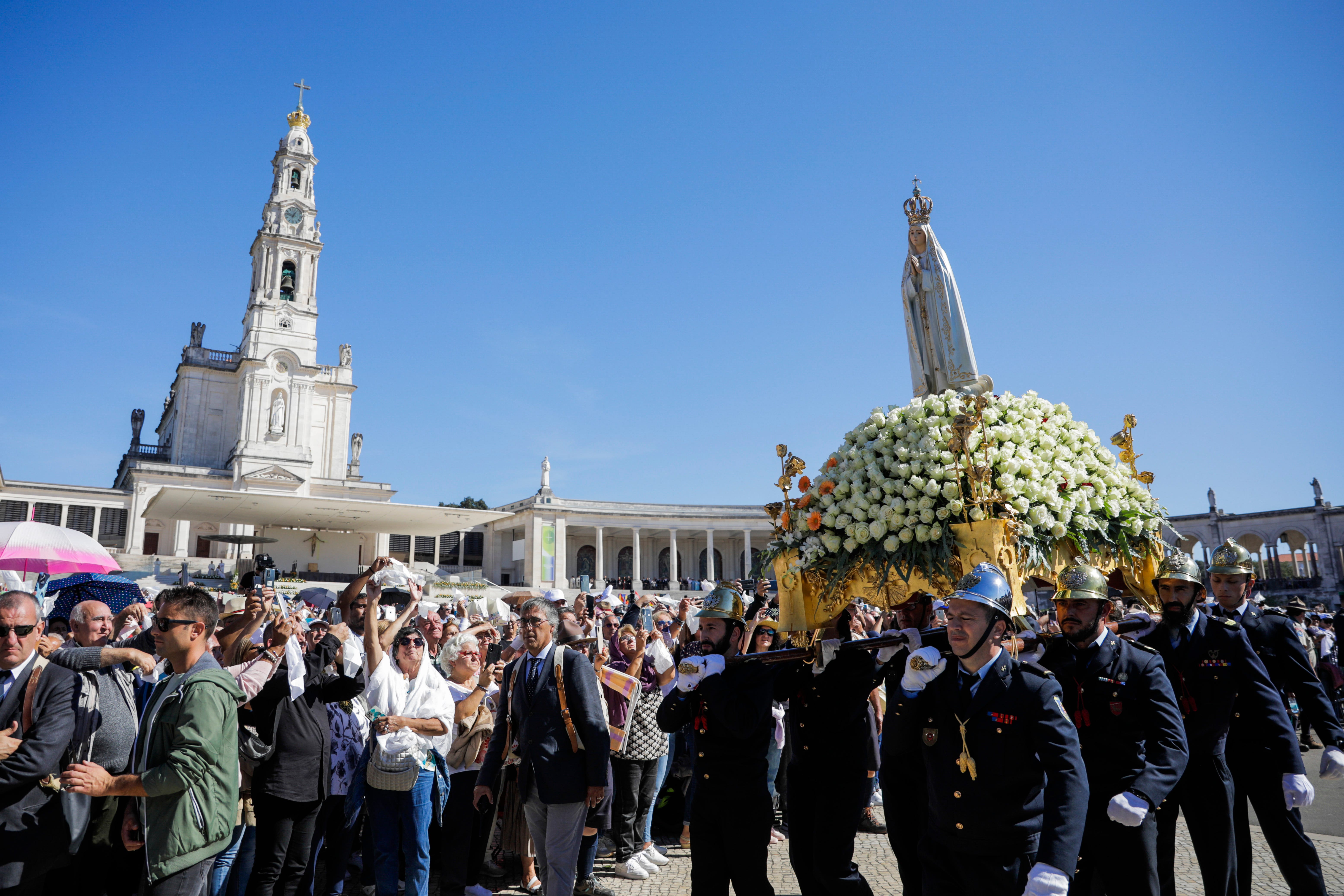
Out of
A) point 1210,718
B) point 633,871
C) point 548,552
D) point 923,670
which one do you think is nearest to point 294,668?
point 633,871

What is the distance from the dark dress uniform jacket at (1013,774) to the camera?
316cm

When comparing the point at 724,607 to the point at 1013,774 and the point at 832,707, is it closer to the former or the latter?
the point at 832,707

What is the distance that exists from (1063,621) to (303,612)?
10.2m

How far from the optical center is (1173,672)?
495 centimetres

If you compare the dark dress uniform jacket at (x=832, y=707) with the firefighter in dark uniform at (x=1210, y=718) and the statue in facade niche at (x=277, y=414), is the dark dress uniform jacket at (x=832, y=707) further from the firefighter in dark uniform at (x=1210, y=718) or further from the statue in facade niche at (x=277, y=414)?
the statue in facade niche at (x=277, y=414)

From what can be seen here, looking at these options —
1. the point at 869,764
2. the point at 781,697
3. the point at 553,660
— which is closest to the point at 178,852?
the point at 553,660

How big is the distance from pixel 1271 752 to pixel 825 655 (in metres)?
2.64

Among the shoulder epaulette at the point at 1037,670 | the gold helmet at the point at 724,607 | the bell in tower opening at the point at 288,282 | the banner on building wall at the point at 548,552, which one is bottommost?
the shoulder epaulette at the point at 1037,670

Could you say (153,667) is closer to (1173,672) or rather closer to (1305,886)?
(1173,672)

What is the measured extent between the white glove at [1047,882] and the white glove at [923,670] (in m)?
0.75

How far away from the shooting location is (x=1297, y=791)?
4582mm

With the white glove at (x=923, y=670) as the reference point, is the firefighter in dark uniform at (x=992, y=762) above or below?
below


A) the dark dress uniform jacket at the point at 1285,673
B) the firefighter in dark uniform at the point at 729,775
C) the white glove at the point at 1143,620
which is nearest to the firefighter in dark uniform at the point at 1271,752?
the dark dress uniform jacket at the point at 1285,673

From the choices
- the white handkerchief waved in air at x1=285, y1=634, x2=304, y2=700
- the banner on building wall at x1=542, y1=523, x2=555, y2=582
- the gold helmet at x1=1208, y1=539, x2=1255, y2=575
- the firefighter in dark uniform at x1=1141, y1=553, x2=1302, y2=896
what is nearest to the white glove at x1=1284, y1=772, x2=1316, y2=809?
the firefighter in dark uniform at x1=1141, y1=553, x2=1302, y2=896
